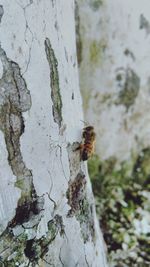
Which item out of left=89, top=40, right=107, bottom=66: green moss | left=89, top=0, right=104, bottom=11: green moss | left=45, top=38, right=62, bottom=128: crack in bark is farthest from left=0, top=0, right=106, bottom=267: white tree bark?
left=89, top=40, right=107, bottom=66: green moss

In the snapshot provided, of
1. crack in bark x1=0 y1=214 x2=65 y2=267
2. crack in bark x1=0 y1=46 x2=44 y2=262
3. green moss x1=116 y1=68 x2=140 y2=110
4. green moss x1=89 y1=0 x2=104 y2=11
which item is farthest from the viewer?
green moss x1=116 y1=68 x2=140 y2=110

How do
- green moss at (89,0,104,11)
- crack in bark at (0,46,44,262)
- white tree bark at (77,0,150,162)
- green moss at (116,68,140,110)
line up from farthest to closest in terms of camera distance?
green moss at (116,68,140,110) → white tree bark at (77,0,150,162) → green moss at (89,0,104,11) → crack in bark at (0,46,44,262)

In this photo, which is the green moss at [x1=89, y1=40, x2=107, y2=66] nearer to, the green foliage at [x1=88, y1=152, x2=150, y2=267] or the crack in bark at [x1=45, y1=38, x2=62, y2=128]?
the green foliage at [x1=88, y1=152, x2=150, y2=267]

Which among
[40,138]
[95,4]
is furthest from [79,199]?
[95,4]

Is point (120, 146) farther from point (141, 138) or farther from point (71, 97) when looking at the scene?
point (71, 97)

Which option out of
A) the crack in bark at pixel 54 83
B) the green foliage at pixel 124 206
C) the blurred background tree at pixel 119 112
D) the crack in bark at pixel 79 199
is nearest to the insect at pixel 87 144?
the crack in bark at pixel 79 199

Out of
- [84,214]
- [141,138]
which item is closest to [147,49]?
[141,138]

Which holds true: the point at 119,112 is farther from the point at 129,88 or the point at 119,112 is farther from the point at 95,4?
the point at 95,4
